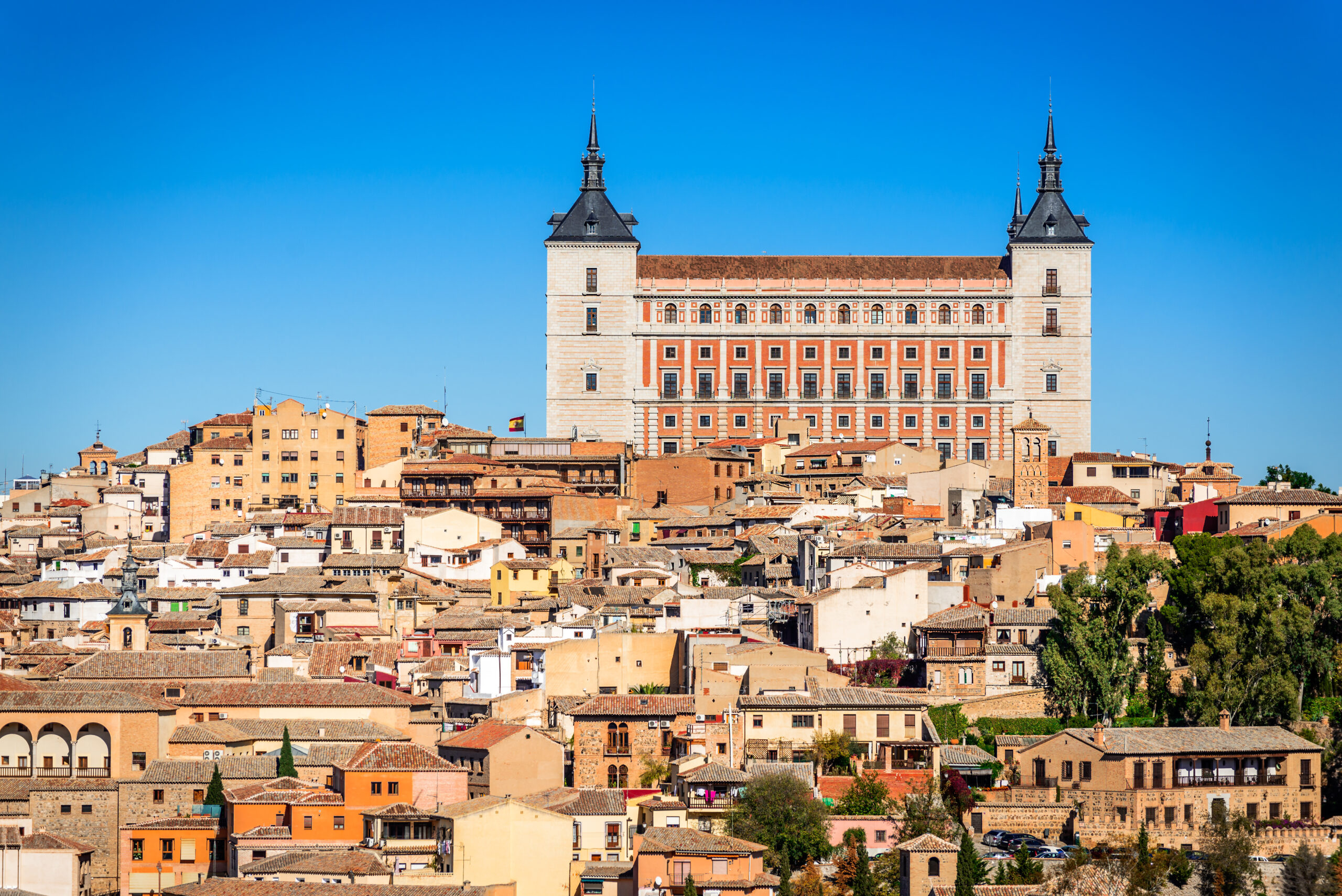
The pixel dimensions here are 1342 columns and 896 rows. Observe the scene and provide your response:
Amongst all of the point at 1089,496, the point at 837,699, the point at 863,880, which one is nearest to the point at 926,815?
the point at 863,880

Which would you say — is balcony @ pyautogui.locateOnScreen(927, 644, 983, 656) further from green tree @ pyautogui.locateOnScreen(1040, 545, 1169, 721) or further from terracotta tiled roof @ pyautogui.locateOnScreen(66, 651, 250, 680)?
terracotta tiled roof @ pyautogui.locateOnScreen(66, 651, 250, 680)

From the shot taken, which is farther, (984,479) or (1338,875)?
(984,479)

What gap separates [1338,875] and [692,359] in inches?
2446

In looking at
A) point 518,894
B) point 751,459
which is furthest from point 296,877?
point 751,459

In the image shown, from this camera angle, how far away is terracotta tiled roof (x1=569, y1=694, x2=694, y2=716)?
4969 centimetres

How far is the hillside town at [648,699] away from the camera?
4491 centimetres

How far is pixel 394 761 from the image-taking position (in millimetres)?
47125

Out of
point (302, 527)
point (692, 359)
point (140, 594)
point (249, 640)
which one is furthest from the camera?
point (692, 359)

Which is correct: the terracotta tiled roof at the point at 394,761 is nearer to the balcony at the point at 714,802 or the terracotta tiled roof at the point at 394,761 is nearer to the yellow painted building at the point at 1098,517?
the balcony at the point at 714,802

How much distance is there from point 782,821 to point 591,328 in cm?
5980

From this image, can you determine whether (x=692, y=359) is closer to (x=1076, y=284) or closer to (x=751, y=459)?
(x=751, y=459)

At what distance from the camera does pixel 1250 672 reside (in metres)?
51.4

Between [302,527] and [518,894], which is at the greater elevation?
[302,527]

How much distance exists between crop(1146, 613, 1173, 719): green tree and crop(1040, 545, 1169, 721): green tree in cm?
43
